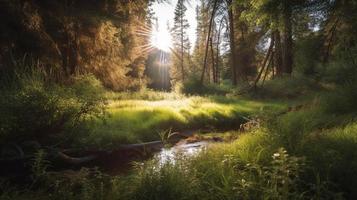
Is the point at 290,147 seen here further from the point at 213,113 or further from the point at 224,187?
the point at 213,113

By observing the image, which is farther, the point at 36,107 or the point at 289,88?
the point at 289,88

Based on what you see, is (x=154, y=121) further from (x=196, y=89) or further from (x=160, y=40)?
(x=160, y=40)

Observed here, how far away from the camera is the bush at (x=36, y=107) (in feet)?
21.3

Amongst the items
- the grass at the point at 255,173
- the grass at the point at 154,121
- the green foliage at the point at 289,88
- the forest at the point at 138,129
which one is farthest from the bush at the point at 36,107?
the green foliage at the point at 289,88

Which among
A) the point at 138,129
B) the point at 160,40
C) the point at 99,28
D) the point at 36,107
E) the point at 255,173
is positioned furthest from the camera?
the point at 160,40

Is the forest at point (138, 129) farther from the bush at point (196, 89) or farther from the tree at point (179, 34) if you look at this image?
the tree at point (179, 34)

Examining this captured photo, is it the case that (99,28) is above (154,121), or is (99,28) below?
above

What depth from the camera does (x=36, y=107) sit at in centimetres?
673

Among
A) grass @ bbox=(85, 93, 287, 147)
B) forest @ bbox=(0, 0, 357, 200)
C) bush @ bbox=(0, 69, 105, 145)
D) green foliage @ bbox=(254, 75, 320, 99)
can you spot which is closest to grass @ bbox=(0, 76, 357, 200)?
forest @ bbox=(0, 0, 357, 200)

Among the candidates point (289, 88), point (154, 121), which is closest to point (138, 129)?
point (154, 121)

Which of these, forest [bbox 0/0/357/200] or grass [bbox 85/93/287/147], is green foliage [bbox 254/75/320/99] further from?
grass [bbox 85/93/287/147]

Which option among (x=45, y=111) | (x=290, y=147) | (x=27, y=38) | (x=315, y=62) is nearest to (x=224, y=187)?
(x=290, y=147)

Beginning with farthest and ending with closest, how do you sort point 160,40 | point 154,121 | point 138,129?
point 160,40
point 154,121
point 138,129

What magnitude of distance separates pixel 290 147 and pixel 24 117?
493 cm
